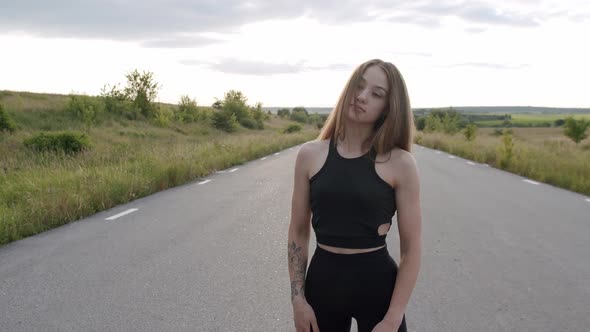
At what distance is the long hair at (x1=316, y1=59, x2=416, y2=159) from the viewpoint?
2062 mm

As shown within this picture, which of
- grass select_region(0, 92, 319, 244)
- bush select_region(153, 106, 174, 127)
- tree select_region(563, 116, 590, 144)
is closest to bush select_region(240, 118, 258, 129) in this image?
bush select_region(153, 106, 174, 127)

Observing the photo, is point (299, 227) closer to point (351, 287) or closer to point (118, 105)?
point (351, 287)

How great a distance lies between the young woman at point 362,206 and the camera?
2.02 metres

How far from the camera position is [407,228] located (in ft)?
6.76

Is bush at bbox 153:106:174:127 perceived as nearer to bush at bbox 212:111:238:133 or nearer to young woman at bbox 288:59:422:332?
bush at bbox 212:111:238:133

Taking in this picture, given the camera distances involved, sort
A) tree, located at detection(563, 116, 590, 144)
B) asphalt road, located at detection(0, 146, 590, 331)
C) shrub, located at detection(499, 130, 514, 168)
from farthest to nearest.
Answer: tree, located at detection(563, 116, 590, 144) < shrub, located at detection(499, 130, 514, 168) < asphalt road, located at detection(0, 146, 590, 331)

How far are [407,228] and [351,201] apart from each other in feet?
0.82

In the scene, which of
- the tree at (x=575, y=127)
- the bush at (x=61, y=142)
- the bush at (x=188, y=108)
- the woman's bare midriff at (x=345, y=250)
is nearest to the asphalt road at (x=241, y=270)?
the woman's bare midriff at (x=345, y=250)

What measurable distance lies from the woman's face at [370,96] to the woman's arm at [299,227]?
0.80ft

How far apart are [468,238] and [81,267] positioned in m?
4.47

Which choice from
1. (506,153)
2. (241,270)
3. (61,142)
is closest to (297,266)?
(241,270)

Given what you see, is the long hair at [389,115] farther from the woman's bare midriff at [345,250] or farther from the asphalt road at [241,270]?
the asphalt road at [241,270]

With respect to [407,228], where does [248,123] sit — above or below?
below

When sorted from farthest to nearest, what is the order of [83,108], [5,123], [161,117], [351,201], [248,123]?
1. [248,123]
2. [161,117]
3. [83,108]
4. [5,123]
5. [351,201]
